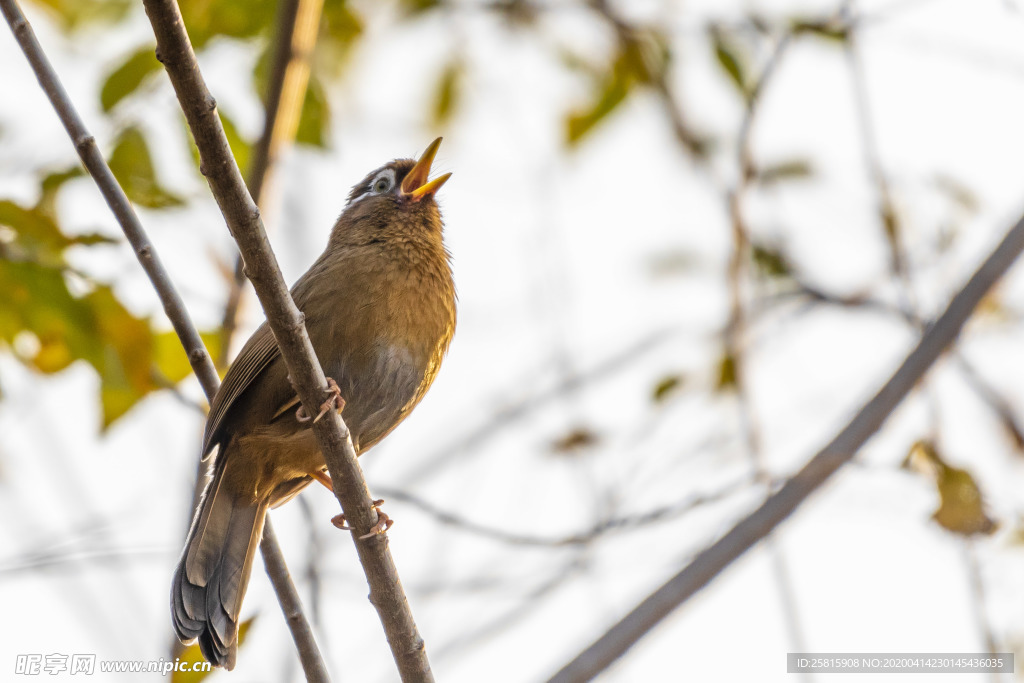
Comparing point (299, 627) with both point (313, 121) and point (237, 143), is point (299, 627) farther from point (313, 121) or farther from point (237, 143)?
point (313, 121)

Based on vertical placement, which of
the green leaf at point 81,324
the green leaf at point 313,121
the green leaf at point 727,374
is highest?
the green leaf at point 313,121

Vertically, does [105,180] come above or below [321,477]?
above

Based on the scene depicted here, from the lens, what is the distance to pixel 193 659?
11.7ft

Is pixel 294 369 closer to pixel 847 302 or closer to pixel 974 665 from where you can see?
pixel 974 665

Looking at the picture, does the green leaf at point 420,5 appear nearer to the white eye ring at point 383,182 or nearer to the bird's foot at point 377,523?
the white eye ring at point 383,182

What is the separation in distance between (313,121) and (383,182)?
50 cm

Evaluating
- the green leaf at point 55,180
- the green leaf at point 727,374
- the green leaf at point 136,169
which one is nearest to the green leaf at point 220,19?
the green leaf at point 136,169

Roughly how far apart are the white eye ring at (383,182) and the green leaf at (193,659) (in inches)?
83.4

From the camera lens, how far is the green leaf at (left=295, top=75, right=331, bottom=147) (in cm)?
435

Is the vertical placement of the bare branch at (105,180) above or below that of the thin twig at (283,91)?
below

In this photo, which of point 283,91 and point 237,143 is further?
point 283,91

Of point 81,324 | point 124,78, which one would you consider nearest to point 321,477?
point 81,324

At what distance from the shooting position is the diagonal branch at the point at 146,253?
2795mm

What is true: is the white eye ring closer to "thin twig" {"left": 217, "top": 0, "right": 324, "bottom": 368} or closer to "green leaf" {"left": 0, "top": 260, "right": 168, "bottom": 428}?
"thin twig" {"left": 217, "top": 0, "right": 324, "bottom": 368}
